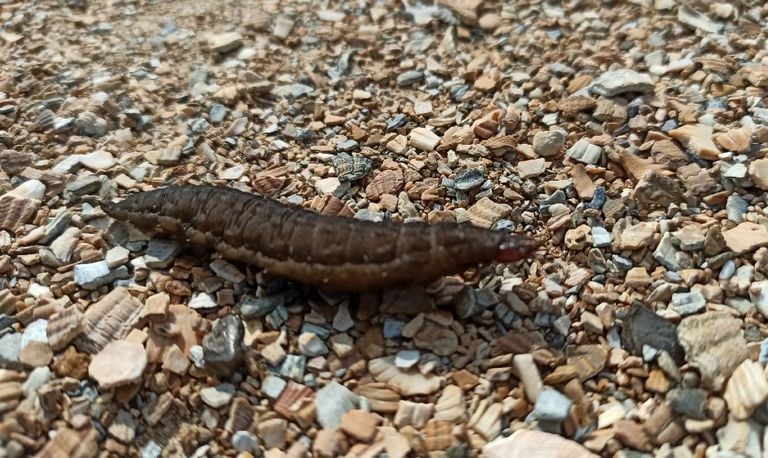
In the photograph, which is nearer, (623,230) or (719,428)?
(719,428)

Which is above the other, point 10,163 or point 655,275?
A: point 10,163

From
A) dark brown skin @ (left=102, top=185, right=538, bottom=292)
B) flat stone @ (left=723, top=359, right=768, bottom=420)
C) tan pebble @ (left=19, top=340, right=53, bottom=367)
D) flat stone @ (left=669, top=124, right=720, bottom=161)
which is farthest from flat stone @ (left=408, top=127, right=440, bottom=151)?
tan pebble @ (left=19, top=340, right=53, bottom=367)

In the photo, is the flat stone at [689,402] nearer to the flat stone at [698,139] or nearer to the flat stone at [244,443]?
the flat stone at [698,139]

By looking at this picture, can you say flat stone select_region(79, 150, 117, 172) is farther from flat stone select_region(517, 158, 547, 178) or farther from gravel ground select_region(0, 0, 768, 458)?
flat stone select_region(517, 158, 547, 178)

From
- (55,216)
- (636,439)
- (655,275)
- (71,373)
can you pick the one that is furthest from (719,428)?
(55,216)

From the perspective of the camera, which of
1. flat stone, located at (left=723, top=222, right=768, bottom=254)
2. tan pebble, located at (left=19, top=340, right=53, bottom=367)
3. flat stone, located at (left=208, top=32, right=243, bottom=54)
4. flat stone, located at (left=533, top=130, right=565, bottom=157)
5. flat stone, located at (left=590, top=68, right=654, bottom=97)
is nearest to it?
tan pebble, located at (left=19, top=340, right=53, bottom=367)

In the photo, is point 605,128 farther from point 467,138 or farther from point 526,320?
point 526,320

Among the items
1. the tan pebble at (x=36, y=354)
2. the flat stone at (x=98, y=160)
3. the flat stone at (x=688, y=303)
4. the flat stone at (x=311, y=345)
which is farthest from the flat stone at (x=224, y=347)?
the flat stone at (x=688, y=303)
